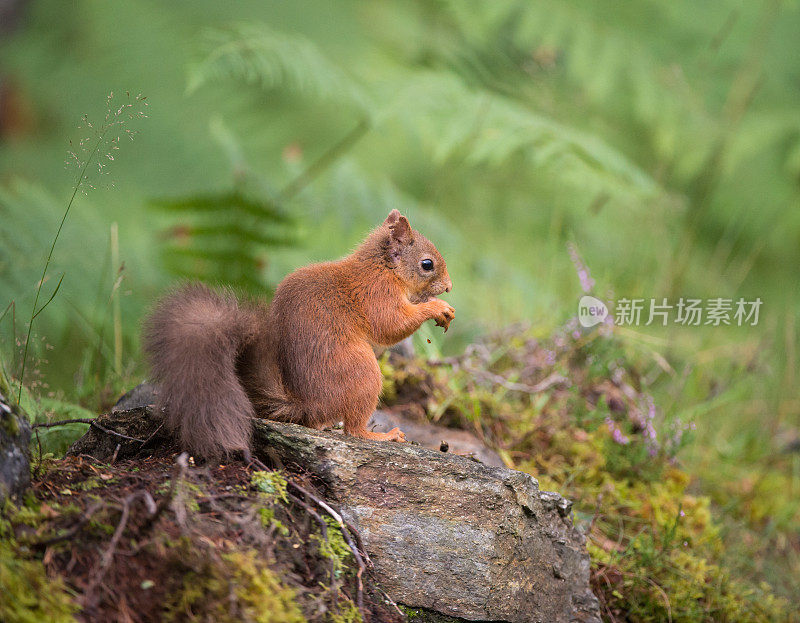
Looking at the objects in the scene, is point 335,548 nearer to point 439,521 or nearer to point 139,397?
point 439,521

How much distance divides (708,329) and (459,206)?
3.05 meters

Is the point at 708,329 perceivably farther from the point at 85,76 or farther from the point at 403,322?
the point at 85,76

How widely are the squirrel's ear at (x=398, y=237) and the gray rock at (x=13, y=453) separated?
1.45 meters

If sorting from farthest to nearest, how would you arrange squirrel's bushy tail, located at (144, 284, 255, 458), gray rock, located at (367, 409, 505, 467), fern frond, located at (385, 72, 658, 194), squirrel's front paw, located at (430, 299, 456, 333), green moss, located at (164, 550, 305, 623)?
1. fern frond, located at (385, 72, 658, 194)
2. gray rock, located at (367, 409, 505, 467)
3. squirrel's front paw, located at (430, 299, 456, 333)
4. squirrel's bushy tail, located at (144, 284, 255, 458)
5. green moss, located at (164, 550, 305, 623)

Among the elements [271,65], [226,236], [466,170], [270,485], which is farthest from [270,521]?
[466,170]

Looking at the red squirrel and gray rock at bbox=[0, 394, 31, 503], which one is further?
the red squirrel

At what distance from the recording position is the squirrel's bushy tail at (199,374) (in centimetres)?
203

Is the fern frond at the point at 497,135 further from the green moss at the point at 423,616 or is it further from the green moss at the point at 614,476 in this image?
the green moss at the point at 423,616

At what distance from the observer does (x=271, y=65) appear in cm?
473

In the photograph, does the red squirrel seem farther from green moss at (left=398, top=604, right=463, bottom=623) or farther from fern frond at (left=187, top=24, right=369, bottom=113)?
fern frond at (left=187, top=24, right=369, bottom=113)

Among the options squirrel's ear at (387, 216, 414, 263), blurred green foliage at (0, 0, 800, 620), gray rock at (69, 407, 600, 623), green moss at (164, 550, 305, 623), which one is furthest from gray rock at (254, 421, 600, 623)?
blurred green foliage at (0, 0, 800, 620)

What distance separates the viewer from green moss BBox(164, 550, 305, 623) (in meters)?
1.61

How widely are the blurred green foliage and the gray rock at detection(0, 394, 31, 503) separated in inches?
37.1

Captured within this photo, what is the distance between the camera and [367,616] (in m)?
1.97
